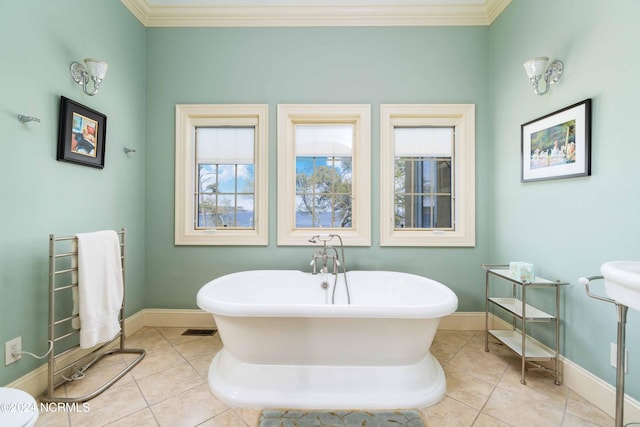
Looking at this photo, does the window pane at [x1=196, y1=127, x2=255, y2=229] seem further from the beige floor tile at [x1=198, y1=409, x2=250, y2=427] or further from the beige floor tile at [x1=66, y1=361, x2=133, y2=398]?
the beige floor tile at [x1=198, y1=409, x2=250, y2=427]

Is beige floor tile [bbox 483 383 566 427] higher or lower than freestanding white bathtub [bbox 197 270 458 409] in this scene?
lower

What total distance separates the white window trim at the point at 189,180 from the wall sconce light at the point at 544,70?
2.02 m

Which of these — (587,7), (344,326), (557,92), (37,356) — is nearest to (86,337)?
(37,356)

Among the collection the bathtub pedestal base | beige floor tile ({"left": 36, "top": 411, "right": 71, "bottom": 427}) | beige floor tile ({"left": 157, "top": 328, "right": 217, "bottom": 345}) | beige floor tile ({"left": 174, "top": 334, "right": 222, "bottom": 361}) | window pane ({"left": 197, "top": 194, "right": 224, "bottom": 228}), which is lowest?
beige floor tile ({"left": 36, "top": 411, "right": 71, "bottom": 427})

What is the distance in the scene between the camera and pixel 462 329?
8.29 feet

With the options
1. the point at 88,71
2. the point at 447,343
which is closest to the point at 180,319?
the point at 88,71

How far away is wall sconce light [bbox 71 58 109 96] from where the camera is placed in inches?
72.6

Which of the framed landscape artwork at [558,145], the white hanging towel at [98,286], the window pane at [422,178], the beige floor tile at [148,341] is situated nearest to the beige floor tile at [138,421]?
the white hanging towel at [98,286]

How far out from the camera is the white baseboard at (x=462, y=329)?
1.51m

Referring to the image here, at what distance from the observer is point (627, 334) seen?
1.43m

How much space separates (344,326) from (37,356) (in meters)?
1.79

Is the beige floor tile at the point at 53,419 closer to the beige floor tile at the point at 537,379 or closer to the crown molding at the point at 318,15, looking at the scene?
the beige floor tile at the point at 537,379

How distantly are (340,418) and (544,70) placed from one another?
249 cm

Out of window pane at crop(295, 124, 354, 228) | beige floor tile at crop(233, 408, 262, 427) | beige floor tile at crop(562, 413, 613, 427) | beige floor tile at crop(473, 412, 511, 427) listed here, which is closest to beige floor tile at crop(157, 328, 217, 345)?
beige floor tile at crop(233, 408, 262, 427)
